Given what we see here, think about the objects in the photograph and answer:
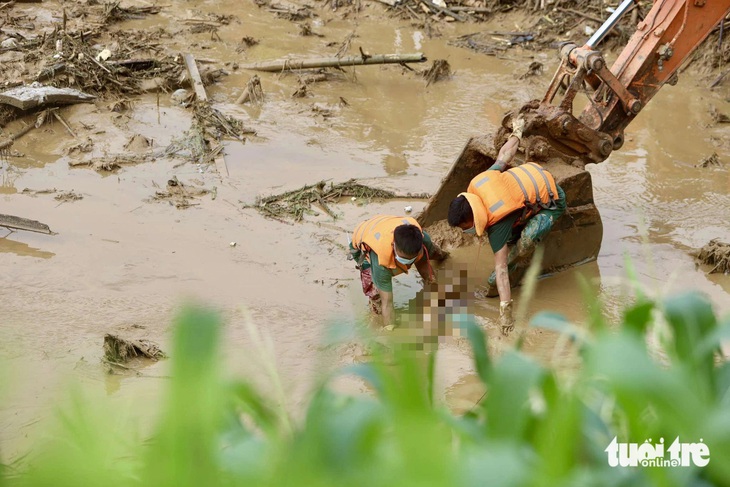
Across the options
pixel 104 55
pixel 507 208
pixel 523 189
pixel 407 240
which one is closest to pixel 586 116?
pixel 523 189

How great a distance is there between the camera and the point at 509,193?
5.94m

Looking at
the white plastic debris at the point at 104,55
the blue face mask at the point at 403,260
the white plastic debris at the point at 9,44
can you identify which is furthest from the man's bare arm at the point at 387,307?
the white plastic debris at the point at 9,44

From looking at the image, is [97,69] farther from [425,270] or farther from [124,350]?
[425,270]

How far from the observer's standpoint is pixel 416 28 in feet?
41.8

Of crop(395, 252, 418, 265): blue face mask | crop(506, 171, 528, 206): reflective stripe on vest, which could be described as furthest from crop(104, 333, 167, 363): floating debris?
crop(506, 171, 528, 206): reflective stripe on vest

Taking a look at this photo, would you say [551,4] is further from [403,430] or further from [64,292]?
[403,430]

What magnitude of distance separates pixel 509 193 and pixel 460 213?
397mm

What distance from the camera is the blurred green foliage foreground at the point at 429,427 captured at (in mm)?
915

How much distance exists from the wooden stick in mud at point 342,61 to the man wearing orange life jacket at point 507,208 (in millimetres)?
4576

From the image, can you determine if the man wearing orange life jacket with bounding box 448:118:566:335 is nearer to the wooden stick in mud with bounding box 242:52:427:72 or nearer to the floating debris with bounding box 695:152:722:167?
the floating debris with bounding box 695:152:722:167

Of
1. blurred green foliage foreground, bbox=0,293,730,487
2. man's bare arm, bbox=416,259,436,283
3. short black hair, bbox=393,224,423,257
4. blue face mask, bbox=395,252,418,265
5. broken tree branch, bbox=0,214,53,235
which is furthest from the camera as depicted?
broken tree branch, bbox=0,214,53,235

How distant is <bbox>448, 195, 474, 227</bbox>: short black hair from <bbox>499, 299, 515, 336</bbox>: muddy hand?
2.25 feet

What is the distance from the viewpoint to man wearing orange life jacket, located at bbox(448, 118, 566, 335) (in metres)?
5.90

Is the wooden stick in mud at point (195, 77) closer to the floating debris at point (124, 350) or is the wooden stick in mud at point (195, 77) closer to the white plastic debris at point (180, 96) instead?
the white plastic debris at point (180, 96)
